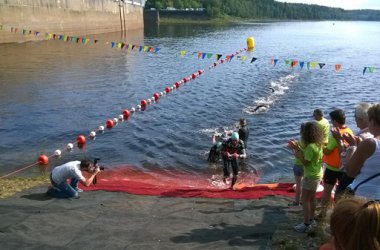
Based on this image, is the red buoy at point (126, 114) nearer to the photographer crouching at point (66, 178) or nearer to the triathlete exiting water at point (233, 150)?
the triathlete exiting water at point (233, 150)

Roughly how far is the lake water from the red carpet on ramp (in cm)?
52

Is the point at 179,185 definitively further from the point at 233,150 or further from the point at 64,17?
the point at 64,17

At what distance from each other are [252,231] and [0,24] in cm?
4291

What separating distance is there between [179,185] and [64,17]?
51.6m

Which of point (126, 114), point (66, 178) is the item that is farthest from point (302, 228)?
point (126, 114)

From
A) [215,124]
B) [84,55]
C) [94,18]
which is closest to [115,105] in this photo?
[215,124]

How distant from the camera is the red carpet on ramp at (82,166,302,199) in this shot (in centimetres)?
981

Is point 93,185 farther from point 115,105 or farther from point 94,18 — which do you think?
point 94,18

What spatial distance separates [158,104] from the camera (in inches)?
908

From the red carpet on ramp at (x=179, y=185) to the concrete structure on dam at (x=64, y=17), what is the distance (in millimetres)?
34868

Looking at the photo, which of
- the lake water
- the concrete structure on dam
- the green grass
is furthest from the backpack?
the concrete structure on dam

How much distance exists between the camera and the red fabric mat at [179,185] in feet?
32.2

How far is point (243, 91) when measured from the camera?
27.0 m

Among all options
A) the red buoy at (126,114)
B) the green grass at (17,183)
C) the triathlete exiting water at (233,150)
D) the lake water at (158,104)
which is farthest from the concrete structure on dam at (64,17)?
A: the triathlete exiting water at (233,150)
